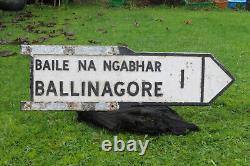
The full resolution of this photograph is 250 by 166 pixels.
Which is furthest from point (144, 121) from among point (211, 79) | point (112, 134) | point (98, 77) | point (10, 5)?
point (10, 5)

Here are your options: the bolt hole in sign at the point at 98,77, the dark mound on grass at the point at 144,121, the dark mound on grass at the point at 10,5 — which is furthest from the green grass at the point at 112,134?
the dark mound on grass at the point at 10,5

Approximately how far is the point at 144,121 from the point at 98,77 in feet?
2.19

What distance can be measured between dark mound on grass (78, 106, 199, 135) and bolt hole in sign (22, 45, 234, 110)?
10.7 inches

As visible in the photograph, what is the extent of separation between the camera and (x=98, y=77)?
4.96 metres

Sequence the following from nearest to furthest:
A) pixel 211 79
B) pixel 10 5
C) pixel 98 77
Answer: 1. pixel 98 77
2. pixel 211 79
3. pixel 10 5

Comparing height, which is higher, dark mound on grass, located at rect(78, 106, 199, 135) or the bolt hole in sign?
the bolt hole in sign

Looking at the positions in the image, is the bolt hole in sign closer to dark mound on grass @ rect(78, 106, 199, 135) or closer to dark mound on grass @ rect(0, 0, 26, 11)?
dark mound on grass @ rect(78, 106, 199, 135)

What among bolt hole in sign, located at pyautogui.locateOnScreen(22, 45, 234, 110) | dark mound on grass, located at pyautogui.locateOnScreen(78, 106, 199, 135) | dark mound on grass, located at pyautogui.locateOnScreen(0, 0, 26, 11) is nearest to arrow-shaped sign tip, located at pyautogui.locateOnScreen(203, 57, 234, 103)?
bolt hole in sign, located at pyautogui.locateOnScreen(22, 45, 234, 110)

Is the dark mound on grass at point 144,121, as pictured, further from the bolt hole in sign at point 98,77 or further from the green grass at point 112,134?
the bolt hole in sign at point 98,77

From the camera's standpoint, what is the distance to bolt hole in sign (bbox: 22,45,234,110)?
4.93m

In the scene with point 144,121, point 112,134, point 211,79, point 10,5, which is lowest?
point 112,134

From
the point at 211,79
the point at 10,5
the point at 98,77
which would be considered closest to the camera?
the point at 98,77

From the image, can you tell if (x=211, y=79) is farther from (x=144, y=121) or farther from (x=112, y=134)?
(x=112, y=134)

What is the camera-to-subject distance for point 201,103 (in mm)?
5117
